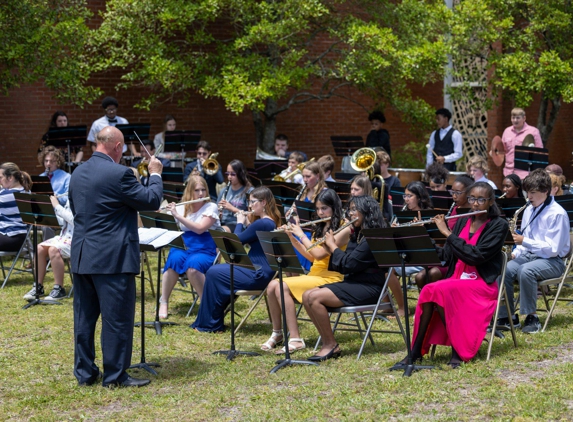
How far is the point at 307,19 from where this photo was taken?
49.5 feet

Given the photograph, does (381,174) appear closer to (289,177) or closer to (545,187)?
(289,177)

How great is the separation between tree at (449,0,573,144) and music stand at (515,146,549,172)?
10.2 ft

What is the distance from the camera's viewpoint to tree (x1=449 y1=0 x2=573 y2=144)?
47.1 ft

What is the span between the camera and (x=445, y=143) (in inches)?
535

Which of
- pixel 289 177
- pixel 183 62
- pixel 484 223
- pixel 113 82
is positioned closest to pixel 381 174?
pixel 289 177

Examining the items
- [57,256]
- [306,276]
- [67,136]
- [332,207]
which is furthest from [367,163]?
[67,136]

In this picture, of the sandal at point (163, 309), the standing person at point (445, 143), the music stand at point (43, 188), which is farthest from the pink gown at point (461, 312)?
A: the standing person at point (445, 143)

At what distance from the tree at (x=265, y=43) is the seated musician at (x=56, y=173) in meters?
3.77

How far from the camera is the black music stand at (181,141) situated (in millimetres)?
14227

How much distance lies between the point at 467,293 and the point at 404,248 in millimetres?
737

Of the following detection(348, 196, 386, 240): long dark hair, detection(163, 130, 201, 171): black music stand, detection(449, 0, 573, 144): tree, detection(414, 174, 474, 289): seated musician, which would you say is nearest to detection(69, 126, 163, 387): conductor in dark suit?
detection(348, 196, 386, 240): long dark hair

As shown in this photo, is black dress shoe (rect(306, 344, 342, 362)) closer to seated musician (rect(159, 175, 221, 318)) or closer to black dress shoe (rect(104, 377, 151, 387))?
black dress shoe (rect(104, 377, 151, 387))

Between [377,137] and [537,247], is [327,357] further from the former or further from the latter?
[377,137]

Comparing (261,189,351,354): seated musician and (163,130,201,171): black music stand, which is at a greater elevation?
(163,130,201,171): black music stand
